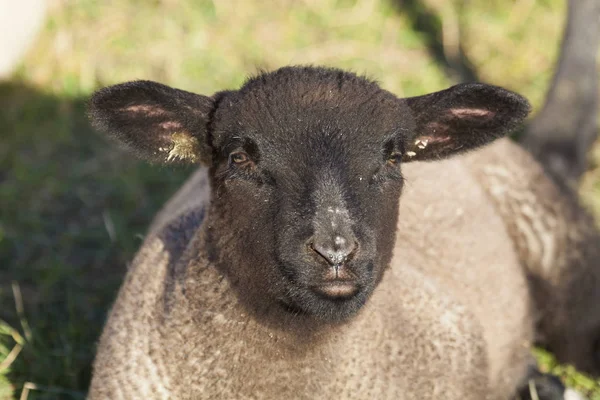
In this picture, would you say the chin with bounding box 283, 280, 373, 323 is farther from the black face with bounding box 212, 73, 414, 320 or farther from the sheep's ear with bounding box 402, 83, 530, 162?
the sheep's ear with bounding box 402, 83, 530, 162

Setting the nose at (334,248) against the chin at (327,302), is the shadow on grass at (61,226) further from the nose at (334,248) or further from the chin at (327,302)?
the nose at (334,248)

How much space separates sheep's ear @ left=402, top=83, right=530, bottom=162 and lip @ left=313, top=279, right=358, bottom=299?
850 millimetres

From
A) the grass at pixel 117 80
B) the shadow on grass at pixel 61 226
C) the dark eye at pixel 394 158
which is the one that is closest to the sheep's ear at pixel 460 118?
the dark eye at pixel 394 158

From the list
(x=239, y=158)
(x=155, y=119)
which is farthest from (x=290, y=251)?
(x=155, y=119)

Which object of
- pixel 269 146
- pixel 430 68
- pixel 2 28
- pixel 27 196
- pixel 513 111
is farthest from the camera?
pixel 430 68

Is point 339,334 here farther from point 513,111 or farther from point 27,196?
point 27,196

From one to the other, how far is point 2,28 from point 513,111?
5704 millimetres

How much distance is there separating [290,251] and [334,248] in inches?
8.5

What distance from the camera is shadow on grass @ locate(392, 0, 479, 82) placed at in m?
9.15

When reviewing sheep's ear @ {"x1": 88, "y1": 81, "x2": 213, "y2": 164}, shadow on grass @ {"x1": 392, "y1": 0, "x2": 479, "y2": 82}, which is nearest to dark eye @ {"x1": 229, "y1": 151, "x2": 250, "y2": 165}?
sheep's ear @ {"x1": 88, "y1": 81, "x2": 213, "y2": 164}

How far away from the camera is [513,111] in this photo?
4203 millimetres

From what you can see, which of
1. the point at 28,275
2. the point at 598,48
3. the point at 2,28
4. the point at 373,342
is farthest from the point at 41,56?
the point at 373,342

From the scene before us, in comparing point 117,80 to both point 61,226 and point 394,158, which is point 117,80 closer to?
point 61,226

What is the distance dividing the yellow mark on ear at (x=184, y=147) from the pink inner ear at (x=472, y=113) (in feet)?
3.94
